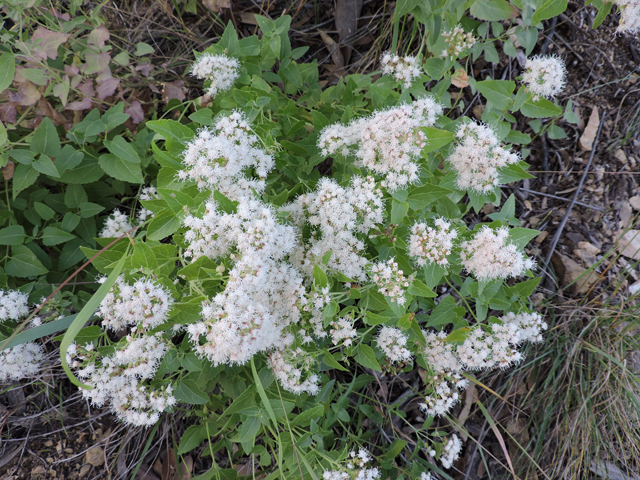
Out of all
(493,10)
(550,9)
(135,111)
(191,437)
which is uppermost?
(550,9)

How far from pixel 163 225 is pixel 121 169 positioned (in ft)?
2.52

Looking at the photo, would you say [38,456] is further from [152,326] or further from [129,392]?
[152,326]

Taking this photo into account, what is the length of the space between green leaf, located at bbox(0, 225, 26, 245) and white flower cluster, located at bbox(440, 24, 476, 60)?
2980mm

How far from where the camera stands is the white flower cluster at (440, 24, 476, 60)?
2.50 meters

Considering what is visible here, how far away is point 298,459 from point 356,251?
4.05 ft

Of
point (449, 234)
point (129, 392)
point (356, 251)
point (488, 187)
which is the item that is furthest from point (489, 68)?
point (129, 392)

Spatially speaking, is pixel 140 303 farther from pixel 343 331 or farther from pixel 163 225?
pixel 343 331

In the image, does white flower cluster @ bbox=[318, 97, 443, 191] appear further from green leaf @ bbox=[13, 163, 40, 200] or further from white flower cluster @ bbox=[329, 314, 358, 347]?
green leaf @ bbox=[13, 163, 40, 200]

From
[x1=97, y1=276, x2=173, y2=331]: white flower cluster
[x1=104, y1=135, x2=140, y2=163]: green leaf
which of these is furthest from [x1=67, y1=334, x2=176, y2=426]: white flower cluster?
[x1=104, y1=135, x2=140, y2=163]: green leaf

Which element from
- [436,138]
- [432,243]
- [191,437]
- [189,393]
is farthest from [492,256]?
[191,437]

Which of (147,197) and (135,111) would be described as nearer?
(135,111)

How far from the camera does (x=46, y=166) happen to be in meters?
2.35

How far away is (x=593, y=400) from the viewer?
3.27 m

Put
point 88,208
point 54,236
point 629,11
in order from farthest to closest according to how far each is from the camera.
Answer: point 88,208 < point 54,236 < point 629,11
